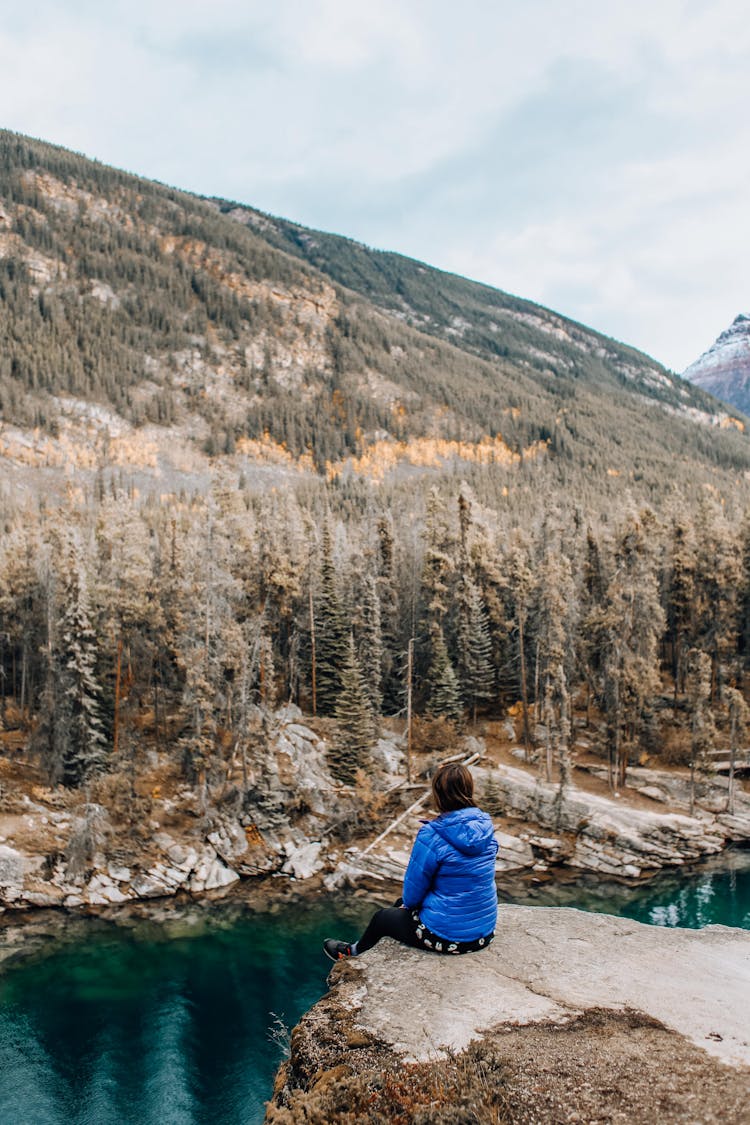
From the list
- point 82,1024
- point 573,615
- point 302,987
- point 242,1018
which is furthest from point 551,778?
point 82,1024

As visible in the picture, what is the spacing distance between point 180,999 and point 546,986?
926 inches

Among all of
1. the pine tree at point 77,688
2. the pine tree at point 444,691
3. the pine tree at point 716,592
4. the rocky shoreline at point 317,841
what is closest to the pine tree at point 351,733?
the rocky shoreline at point 317,841

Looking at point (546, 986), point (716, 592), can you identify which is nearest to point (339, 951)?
point (546, 986)

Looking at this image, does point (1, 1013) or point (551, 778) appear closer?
point (1, 1013)

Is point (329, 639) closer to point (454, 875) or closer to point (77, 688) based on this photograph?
point (77, 688)

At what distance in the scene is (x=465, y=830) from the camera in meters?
6.43

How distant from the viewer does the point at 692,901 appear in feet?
102

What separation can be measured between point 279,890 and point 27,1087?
1498 centimetres

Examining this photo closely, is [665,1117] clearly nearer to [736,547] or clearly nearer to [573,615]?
[573,615]

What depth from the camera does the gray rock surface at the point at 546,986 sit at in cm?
566

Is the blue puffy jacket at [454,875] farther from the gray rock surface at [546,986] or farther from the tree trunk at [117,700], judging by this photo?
the tree trunk at [117,700]

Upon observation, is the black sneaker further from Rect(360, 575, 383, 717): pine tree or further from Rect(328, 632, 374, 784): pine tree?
Rect(360, 575, 383, 717): pine tree

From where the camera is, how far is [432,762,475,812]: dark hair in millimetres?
6668

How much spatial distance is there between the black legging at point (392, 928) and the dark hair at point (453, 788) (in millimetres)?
1391
